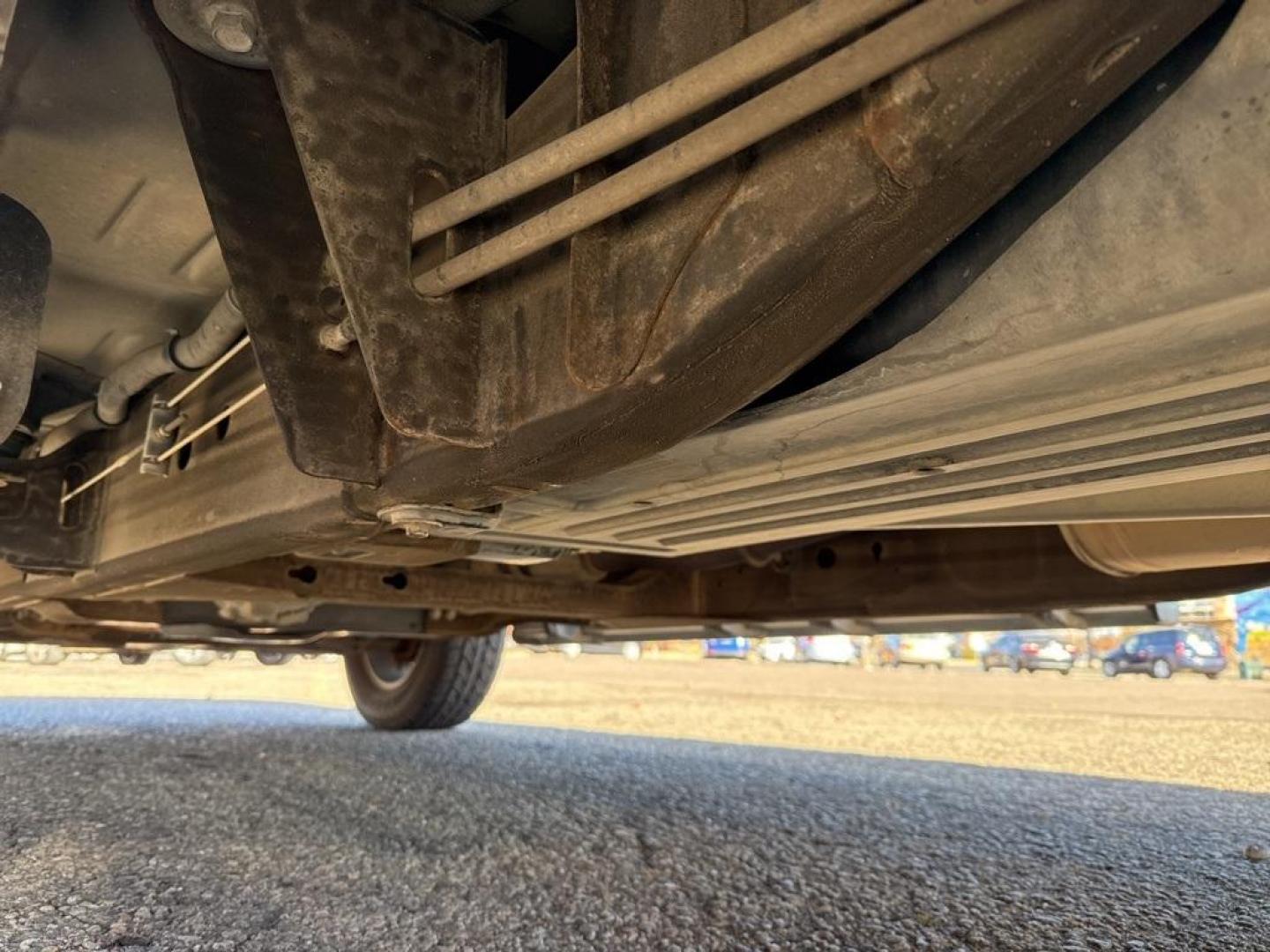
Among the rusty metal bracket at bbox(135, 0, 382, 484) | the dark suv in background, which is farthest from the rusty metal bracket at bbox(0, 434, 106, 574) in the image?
the dark suv in background

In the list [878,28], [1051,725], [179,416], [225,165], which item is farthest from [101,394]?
[1051,725]

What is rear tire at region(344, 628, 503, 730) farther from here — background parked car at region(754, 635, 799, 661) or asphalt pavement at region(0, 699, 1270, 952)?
background parked car at region(754, 635, 799, 661)

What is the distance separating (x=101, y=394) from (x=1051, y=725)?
4.49 meters

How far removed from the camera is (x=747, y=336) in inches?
23.3

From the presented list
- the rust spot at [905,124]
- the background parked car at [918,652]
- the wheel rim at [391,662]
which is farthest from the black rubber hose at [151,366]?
the background parked car at [918,652]

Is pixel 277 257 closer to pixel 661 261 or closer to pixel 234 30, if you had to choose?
pixel 234 30

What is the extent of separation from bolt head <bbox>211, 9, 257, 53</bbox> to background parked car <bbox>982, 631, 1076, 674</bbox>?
12.1 m

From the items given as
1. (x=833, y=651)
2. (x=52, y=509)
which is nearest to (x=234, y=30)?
(x=52, y=509)

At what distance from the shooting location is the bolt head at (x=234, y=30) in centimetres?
74

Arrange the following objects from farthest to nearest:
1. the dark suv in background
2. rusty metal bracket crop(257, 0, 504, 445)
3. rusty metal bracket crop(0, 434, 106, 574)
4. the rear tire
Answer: the dark suv in background → the rear tire → rusty metal bracket crop(0, 434, 106, 574) → rusty metal bracket crop(257, 0, 504, 445)

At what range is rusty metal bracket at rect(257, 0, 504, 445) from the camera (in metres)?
0.70

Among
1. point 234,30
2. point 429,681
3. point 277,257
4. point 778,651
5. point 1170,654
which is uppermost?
point 234,30

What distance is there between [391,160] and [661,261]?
28cm

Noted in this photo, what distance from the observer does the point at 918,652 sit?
1355 centimetres
